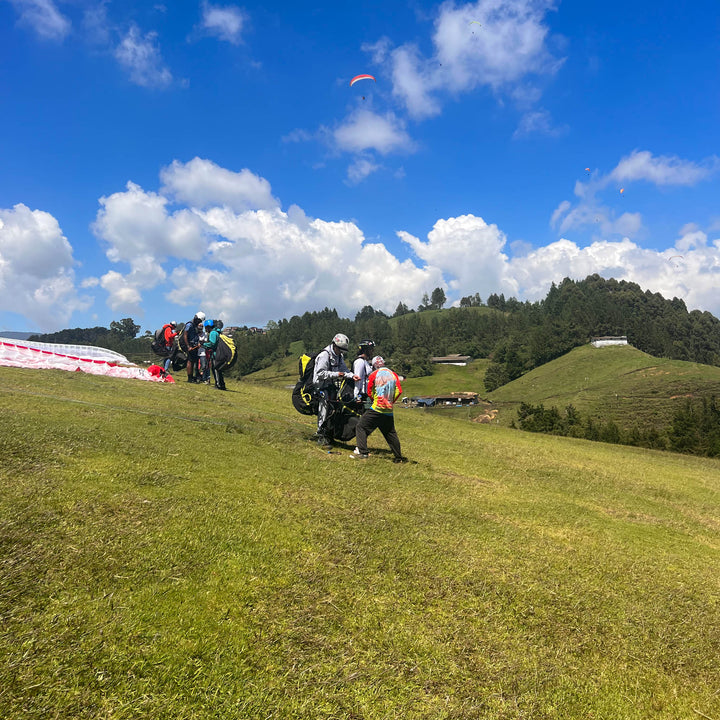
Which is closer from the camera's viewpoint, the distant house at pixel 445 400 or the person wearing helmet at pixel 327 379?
the person wearing helmet at pixel 327 379

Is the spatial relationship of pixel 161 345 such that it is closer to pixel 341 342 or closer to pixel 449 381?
pixel 341 342

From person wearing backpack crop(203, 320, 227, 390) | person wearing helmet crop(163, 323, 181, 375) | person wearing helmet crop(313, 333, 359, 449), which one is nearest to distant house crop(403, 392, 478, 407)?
person wearing helmet crop(163, 323, 181, 375)

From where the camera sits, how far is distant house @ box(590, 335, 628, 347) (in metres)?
151

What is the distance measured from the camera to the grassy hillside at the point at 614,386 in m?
96.9

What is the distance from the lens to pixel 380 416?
36.2 ft

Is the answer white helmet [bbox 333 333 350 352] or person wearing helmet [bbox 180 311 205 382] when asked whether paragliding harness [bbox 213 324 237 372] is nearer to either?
person wearing helmet [bbox 180 311 205 382]

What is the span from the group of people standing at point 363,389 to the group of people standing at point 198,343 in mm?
11829

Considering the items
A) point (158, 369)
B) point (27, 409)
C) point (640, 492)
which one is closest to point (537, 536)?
point (640, 492)

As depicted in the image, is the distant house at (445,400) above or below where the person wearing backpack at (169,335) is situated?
below

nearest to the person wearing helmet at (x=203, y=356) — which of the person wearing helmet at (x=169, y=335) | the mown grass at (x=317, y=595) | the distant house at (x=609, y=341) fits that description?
the person wearing helmet at (x=169, y=335)

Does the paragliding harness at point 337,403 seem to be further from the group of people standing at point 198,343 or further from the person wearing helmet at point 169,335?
the person wearing helmet at point 169,335

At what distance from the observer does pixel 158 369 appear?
23547 millimetres

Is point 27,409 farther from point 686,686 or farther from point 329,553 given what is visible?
point 686,686

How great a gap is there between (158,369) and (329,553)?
68.5 feet
